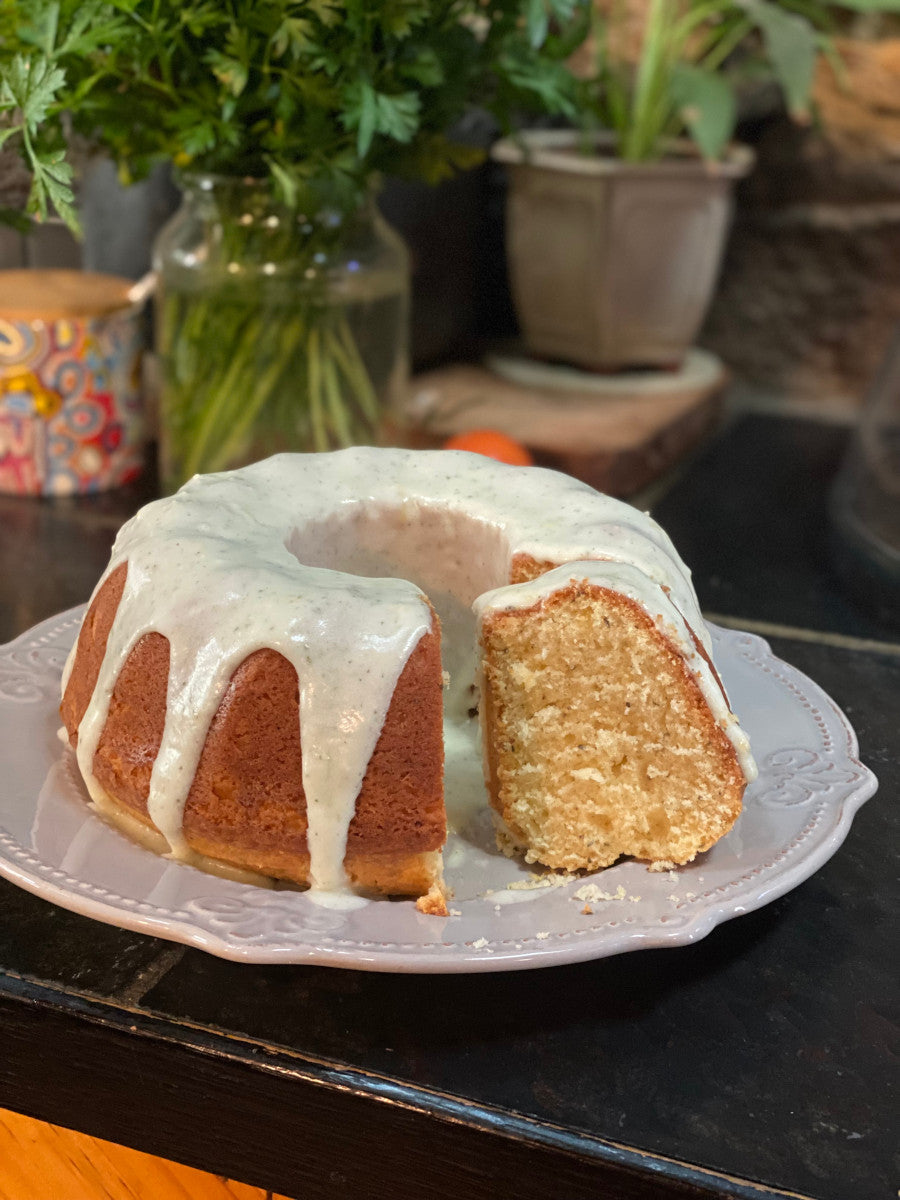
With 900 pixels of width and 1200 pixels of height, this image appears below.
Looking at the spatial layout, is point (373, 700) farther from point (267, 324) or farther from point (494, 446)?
point (494, 446)

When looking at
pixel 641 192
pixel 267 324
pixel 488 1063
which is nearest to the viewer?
pixel 488 1063

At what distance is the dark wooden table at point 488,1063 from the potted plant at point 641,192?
1357mm

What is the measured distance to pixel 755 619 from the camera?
1428 mm

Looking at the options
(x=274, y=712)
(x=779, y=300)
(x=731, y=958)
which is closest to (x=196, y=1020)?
(x=274, y=712)

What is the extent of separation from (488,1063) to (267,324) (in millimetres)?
911

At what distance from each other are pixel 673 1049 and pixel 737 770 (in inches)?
7.0

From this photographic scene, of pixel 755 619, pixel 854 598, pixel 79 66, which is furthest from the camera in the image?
pixel 854 598

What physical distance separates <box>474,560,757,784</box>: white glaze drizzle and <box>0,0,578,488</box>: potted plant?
0.46m

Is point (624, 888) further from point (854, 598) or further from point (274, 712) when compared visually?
point (854, 598)

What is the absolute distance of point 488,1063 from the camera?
0.67m

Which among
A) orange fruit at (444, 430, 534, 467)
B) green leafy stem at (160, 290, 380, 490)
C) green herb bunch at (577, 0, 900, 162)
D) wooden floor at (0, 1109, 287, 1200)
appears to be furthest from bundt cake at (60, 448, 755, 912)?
green herb bunch at (577, 0, 900, 162)

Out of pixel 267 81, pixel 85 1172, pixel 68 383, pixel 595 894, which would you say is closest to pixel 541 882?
pixel 595 894

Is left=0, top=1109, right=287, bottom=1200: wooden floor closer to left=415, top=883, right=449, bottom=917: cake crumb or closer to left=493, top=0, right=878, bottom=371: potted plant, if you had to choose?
left=415, top=883, right=449, bottom=917: cake crumb

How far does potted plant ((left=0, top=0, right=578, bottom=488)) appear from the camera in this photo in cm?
111
